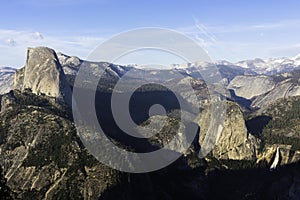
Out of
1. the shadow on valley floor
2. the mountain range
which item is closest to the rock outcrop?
the mountain range

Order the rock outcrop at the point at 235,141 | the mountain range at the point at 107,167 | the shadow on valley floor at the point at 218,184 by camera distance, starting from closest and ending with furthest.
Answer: the mountain range at the point at 107,167 < the shadow on valley floor at the point at 218,184 < the rock outcrop at the point at 235,141

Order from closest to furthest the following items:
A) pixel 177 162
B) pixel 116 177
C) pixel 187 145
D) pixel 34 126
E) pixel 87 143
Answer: pixel 116 177, pixel 87 143, pixel 34 126, pixel 177 162, pixel 187 145

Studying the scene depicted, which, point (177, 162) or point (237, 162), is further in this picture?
point (237, 162)

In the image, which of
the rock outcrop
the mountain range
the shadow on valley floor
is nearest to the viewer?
the mountain range

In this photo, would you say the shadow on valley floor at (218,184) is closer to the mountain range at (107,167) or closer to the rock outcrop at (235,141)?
the mountain range at (107,167)

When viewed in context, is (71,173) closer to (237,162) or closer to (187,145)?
(187,145)

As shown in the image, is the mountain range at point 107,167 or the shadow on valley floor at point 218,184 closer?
the mountain range at point 107,167

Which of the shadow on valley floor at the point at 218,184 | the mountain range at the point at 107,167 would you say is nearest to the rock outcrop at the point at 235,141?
the mountain range at the point at 107,167

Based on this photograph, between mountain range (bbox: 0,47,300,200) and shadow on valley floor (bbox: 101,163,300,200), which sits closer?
mountain range (bbox: 0,47,300,200)

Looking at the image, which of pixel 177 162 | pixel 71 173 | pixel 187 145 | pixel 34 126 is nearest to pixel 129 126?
pixel 187 145

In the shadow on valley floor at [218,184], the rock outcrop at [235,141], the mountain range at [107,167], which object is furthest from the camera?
the rock outcrop at [235,141]

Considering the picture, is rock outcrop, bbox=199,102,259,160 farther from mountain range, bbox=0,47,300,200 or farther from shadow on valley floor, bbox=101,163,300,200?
shadow on valley floor, bbox=101,163,300,200
